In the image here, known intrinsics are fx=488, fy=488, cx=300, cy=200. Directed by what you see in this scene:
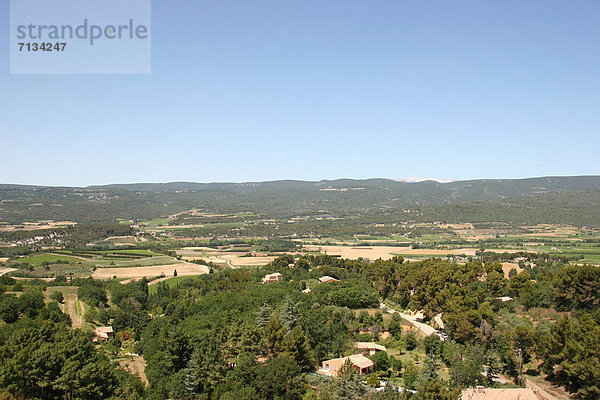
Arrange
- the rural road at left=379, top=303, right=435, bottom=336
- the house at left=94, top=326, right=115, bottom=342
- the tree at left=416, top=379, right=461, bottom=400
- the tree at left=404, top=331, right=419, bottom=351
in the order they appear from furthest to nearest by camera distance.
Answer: the house at left=94, top=326, right=115, bottom=342 → the rural road at left=379, top=303, right=435, bottom=336 → the tree at left=404, top=331, right=419, bottom=351 → the tree at left=416, top=379, right=461, bottom=400

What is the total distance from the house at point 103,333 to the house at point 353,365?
21.2 metres

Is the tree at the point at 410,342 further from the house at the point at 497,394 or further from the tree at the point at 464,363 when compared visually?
the house at the point at 497,394

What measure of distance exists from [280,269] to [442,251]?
41.7 metres

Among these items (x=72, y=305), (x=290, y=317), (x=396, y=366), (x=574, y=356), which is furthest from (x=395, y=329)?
(x=72, y=305)

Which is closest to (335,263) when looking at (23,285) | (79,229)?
(23,285)

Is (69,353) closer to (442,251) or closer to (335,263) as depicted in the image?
(335,263)

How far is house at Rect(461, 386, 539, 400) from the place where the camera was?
24047 millimetres

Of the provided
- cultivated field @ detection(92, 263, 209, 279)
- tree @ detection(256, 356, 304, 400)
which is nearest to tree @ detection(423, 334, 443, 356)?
tree @ detection(256, 356, 304, 400)

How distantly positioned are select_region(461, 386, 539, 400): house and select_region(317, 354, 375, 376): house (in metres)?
5.91

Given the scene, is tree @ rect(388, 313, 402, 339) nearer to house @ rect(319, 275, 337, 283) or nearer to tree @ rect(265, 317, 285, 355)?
tree @ rect(265, 317, 285, 355)

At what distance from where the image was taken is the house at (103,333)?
41741 millimetres

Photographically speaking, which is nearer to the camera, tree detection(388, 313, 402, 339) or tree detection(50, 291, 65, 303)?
tree detection(388, 313, 402, 339)

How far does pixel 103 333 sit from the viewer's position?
42.4 meters

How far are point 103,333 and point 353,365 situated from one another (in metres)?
24.7
